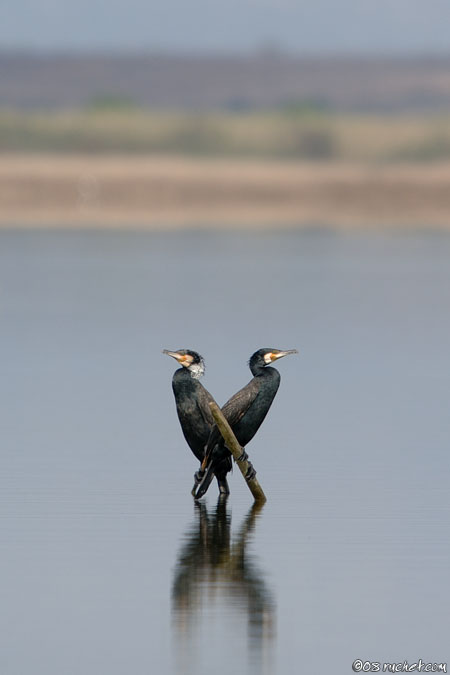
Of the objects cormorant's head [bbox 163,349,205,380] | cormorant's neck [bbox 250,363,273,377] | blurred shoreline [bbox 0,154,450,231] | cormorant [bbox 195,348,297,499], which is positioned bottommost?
cormorant [bbox 195,348,297,499]

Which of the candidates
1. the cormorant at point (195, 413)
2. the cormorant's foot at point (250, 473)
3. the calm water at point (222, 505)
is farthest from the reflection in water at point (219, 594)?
the cormorant at point (195, 413)

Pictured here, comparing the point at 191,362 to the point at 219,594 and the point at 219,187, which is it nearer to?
the point at 219,594

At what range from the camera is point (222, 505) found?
1364cm

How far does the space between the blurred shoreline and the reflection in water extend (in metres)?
58.2

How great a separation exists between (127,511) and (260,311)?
15.7m

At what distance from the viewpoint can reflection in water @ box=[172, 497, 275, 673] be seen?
10.0 metres

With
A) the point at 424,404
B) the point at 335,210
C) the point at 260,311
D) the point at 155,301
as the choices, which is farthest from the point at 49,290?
the point at 335,210

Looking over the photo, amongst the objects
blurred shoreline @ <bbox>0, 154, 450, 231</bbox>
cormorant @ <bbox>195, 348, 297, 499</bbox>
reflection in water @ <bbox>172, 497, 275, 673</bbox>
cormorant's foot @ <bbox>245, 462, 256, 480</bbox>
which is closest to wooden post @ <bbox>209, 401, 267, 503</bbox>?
cormorant's foot @ <bbox>245, 462, 256, 480</bbox>

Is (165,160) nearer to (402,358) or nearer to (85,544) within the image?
(402,358)

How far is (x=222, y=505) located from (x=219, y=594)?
2.69m

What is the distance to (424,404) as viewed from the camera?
18.6m

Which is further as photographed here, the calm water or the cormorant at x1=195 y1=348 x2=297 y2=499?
the cormorant at x1=195 y1=348 x2=297 y2=499

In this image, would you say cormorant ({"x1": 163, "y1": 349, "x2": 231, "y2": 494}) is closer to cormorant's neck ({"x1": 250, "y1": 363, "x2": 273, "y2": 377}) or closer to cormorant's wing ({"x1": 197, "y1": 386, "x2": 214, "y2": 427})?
cormorant's wing ({"x1": 197, "y1": 386, "x2": 214, "y2": 427})

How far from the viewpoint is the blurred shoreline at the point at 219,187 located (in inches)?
2948
